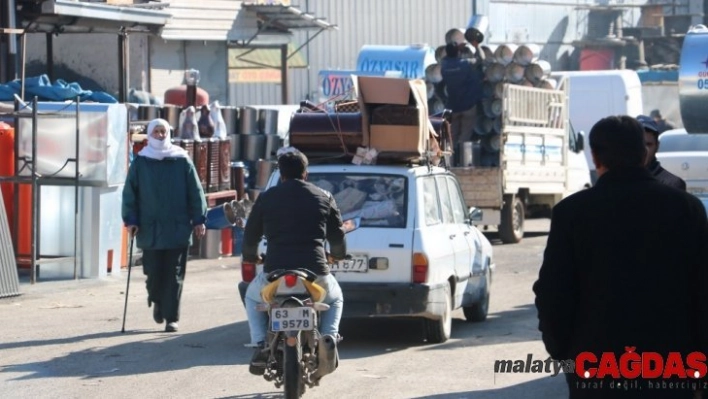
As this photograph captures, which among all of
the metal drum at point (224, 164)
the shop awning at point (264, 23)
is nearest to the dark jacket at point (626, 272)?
the metal drum at point (224, 164)

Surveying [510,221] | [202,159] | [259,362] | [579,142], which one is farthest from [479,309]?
[579,142]

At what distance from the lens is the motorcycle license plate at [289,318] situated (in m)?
7.70

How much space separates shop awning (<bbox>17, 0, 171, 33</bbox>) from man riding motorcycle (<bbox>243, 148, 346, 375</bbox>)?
10824mm

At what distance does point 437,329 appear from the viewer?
10.9 meters

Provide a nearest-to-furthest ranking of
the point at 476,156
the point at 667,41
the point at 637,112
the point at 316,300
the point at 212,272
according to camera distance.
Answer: the point at 316,300 → the point at 212,272 → the point at 476,156 → the point at 637,112 → the point at 667,41

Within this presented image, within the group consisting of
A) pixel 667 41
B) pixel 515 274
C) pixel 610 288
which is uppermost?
pixel 667 41

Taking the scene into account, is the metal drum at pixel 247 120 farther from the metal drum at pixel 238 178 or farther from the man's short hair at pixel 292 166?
the man's short hair at pixel 292 166

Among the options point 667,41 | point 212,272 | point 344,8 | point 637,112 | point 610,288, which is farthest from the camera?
point 667,41

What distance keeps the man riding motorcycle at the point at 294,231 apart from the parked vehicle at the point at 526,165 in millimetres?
12178

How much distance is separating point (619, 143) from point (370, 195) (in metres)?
6.29

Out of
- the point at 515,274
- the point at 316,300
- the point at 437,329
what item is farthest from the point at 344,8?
the point at 316,300

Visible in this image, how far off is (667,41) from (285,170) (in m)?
41.1

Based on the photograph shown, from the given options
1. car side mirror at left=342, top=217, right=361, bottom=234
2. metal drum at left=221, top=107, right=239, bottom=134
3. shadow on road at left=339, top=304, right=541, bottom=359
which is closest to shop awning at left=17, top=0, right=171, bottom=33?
metal drum at left=221, top=107, right=239, bottom=134

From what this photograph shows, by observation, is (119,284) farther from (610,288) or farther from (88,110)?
(610,288)
